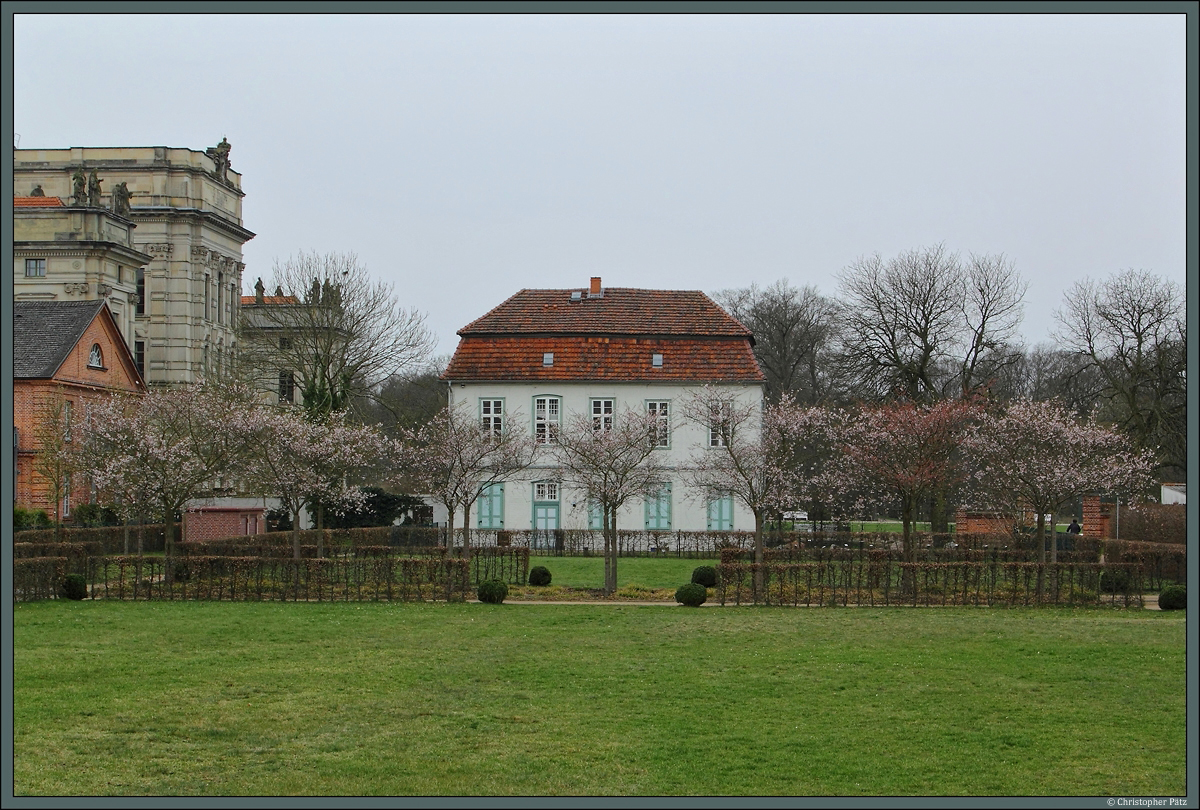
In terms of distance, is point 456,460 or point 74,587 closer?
point 74,587

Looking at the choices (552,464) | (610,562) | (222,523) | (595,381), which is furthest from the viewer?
(595,381)

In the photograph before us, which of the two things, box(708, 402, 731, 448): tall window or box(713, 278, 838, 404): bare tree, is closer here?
box(708, 402, 731, 448): tall window

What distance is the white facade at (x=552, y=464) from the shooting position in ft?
139

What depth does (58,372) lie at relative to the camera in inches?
1565

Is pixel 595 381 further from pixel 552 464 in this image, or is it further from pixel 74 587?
pixel 74 587

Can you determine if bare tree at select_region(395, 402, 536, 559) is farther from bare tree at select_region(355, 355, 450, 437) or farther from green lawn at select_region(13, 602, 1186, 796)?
green lawn at select_region(13, 602, 1186, 796)

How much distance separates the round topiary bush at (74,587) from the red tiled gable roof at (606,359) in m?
21.2

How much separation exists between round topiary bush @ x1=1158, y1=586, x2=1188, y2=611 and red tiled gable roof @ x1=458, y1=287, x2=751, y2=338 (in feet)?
70.1

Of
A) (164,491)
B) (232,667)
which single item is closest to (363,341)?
(164,491)

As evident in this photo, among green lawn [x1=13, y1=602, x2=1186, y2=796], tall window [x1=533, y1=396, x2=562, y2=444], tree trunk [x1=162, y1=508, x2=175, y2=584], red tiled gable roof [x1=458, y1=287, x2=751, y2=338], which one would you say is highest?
red tiled gable roof [x1=458, y1=287, x2=751, y2=338]

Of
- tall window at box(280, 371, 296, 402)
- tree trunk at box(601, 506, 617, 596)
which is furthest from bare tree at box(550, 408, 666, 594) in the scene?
tall window at box(280, 371, 296, 402)

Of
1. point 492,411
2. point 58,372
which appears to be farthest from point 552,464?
point 58,372

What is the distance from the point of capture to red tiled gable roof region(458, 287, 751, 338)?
44.0 meters

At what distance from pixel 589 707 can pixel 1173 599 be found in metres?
15.5
